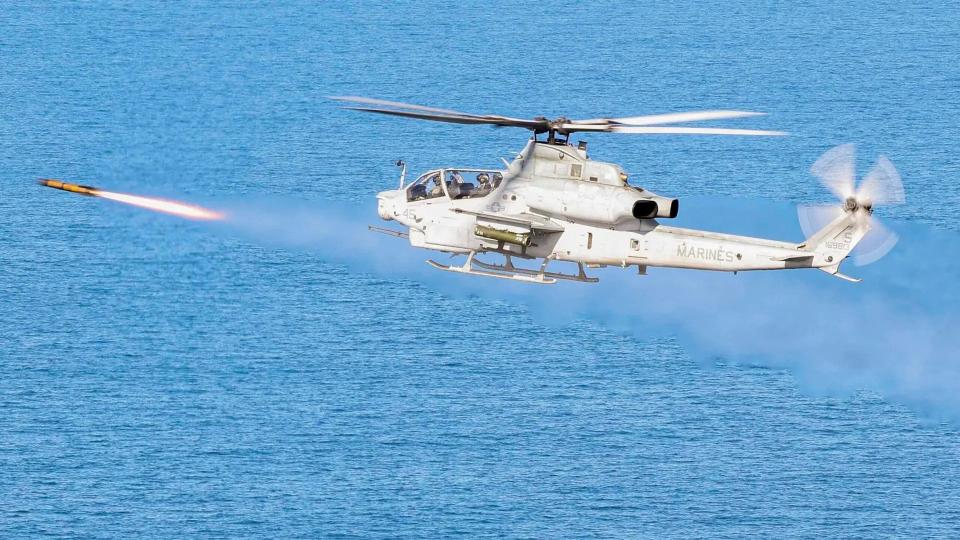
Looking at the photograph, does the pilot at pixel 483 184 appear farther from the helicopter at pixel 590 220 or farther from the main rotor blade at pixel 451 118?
the main rotor blade at pixel 451 118

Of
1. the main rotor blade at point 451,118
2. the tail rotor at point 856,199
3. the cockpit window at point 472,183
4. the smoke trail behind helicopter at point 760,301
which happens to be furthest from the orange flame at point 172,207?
the tail rotor at point 856,199

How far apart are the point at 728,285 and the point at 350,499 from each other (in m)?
76.0

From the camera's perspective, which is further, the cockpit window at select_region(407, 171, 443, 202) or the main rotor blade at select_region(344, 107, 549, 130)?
the cockpit window at select_region(407, 171, 443, 202)

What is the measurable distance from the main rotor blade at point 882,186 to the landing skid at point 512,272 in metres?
8.95

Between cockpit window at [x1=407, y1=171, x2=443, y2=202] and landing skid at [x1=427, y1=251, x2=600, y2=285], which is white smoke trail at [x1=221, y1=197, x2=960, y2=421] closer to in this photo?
cockpit window at [x1=407, y1=171, x2=443, y2=202]

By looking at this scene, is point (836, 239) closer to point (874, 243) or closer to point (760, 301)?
point (874, 243)

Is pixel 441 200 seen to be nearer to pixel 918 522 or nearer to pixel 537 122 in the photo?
pixel 537 122

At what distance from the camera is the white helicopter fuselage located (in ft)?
209

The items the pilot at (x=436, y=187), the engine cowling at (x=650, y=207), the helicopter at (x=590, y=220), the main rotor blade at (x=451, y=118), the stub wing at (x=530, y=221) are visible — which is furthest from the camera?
the pilot at (x=436, y=187)

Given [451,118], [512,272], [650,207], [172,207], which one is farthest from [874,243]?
[172,207]

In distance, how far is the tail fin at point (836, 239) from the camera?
6331 cm

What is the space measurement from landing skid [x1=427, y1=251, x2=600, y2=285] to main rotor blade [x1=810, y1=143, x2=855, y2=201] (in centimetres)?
814

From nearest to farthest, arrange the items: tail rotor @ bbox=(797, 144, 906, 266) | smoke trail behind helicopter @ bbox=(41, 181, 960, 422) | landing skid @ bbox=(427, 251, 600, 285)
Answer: tail rotor @ bbox=(797, 144, 906, 266) < landing skid @ bbox=(427, 251, 600, 285) < smoke trail behind helicopter @ bbox=(41, 181, 960, 422)

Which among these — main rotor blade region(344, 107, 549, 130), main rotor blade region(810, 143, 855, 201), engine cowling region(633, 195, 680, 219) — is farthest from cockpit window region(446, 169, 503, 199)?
main rotor blade region(810, 143, 855, 201)
